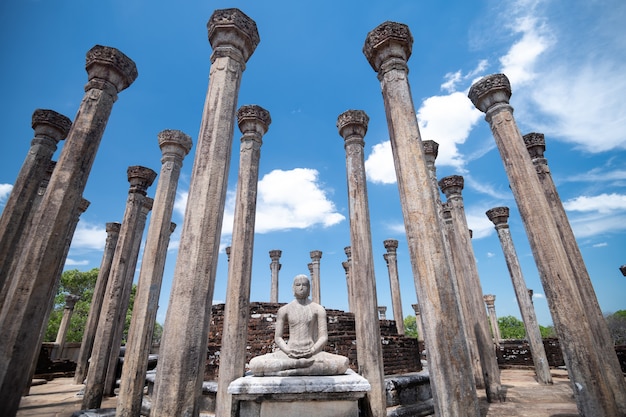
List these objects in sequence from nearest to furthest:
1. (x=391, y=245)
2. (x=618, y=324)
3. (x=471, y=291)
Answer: (x=471, y=291) → (x=391, y=245) → (x=618, y=324)

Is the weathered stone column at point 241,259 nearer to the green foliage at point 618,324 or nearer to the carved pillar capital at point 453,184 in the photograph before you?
the carved pillar capital at point 453,184

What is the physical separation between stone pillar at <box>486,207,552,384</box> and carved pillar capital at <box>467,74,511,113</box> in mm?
8415

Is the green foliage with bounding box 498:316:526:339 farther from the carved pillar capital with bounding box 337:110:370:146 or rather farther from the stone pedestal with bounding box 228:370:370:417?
the stone pedestal with bounding box 228:370:370:417

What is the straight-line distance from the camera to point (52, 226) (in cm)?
447

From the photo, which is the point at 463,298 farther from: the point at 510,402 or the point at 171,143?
the point at 171,143

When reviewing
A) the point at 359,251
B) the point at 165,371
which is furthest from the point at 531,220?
the point at 165,371

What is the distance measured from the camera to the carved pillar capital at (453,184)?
10.8 metres

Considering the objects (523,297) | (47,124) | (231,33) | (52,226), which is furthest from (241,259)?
(523,297)

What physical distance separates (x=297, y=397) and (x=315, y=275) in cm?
1581

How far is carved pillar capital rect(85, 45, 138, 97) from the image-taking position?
5.43 metres

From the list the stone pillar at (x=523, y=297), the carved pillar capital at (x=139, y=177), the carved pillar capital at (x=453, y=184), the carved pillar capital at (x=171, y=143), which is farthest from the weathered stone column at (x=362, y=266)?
the stone pillar at (x=523, y=297)

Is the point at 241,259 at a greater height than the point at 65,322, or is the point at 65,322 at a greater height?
the point at 241,259

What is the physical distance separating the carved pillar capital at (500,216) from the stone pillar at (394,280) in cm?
598

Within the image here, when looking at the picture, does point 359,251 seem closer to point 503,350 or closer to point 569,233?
Answer: point 569,233
